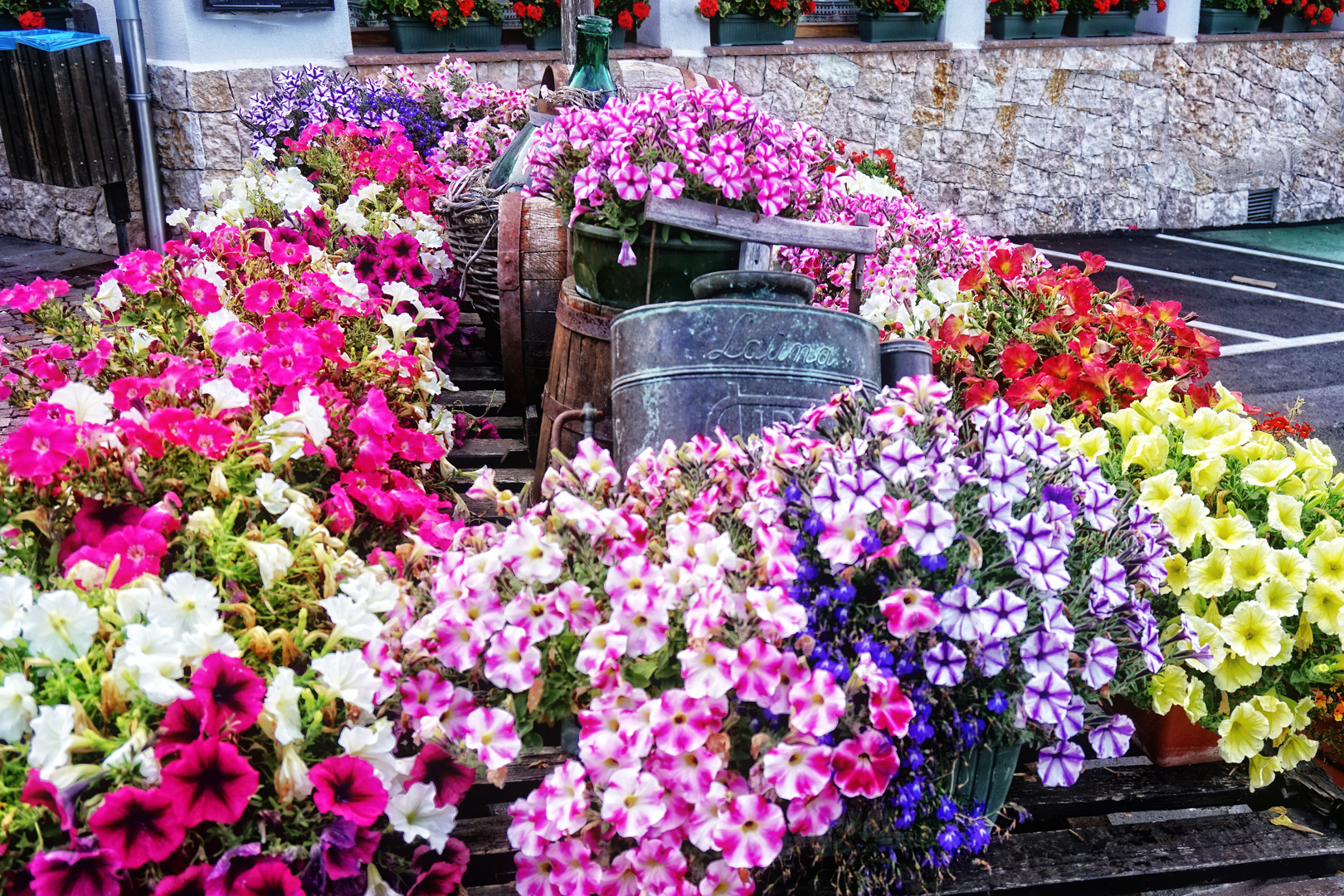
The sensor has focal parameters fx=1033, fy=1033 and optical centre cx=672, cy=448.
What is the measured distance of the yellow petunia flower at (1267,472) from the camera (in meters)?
1.73

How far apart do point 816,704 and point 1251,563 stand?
885 millimetres

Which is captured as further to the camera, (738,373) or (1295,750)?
(738,373)

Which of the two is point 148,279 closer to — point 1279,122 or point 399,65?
point 399,65

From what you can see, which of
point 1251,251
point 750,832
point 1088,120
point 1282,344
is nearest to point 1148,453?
point 750,832

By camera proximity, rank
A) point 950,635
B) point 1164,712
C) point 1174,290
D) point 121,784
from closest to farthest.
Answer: point 121,784, point 950,635, point 1164,712, point 1174,290

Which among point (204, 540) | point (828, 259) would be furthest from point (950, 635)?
point (828, 259)

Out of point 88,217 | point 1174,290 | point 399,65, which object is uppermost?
point 399,65

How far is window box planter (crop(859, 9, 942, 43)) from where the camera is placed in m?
7.92

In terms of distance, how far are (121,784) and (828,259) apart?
8.24 ft

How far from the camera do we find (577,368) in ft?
8.07

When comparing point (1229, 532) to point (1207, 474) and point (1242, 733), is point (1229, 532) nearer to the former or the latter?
point (1207, 474)

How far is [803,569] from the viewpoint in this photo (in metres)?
1.29

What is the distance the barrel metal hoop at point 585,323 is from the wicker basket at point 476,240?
2.61ft

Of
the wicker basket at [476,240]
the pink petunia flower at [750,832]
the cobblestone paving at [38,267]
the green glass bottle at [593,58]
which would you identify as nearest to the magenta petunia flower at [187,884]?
the pink petunia flower at [750,832]
